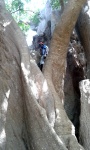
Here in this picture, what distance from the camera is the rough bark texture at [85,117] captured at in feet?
14.6

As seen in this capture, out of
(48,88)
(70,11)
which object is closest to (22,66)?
(48,88)

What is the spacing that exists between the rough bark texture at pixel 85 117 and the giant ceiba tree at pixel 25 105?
37cm

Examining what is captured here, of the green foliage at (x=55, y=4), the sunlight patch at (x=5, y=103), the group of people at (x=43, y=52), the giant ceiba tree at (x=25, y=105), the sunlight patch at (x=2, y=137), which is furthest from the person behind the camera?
the green foliage at (x=55, y=4)

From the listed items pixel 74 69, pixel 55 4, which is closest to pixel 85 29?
pixel 74 69

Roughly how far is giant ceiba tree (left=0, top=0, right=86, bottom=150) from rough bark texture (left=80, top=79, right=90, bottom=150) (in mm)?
369

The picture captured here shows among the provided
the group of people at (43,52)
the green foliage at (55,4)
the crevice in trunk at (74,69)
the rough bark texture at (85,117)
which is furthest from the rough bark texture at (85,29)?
the rough bark texture at (85,117)

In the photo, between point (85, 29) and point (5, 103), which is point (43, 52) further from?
point (5, 103)

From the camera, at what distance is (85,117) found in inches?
182

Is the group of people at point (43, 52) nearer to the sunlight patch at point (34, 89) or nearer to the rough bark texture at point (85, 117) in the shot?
the rough bark texture at point (85, 117)

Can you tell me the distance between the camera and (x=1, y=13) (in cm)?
523

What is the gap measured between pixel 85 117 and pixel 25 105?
1021 millimetres

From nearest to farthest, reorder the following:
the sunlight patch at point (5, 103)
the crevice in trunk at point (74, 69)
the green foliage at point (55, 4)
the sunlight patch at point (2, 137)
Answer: the sunlight patch at point (2, 137), the sunlight patch at point (5, 103), the crevice in trunk at point (74, 69), the green foliage at point (55, 4)

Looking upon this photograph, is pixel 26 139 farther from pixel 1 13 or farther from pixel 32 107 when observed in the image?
pixel 1 13


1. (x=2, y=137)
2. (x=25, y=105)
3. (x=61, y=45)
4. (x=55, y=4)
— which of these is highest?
(x=55, y=4)
